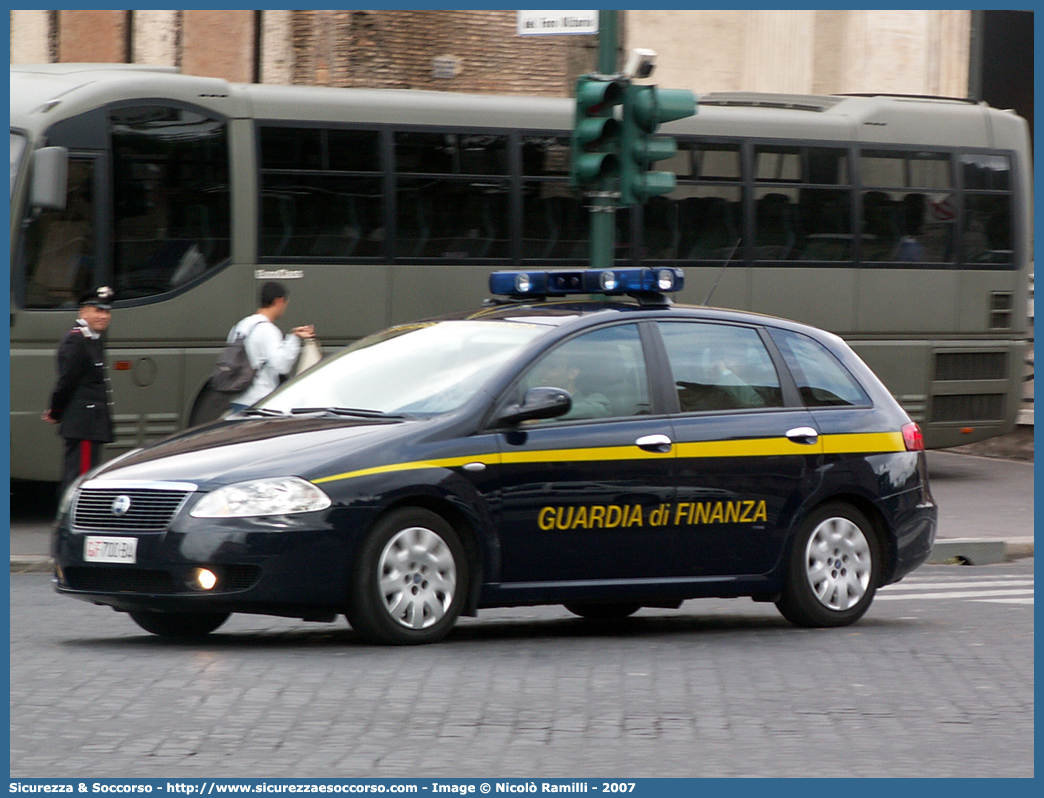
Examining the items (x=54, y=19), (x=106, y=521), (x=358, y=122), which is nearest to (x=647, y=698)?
(x=106, y=521)

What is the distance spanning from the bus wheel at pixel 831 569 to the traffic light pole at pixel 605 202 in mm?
3718

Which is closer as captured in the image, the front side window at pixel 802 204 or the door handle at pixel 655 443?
the door handle at pixel 655 443

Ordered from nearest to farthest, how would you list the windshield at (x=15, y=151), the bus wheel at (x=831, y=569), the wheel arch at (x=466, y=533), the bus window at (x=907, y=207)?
the wheel arch at (x=466, y=533) → the bus wheel at (x=831, y=569) → the windshield at (x=15, y=151) → the bus window at (x=907, y=207)

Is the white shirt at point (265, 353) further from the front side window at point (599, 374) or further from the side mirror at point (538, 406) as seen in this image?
the side mirror at point (538, 406)

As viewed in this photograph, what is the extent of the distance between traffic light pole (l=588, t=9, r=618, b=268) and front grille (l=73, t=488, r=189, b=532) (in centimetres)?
535

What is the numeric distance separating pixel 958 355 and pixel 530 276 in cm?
1033

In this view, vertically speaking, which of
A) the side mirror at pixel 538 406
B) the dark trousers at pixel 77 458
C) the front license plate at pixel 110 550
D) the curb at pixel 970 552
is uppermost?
the side mirror at pixel 538 406

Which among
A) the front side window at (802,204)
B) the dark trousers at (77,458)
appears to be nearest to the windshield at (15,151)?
the dark trousers at (77,458)

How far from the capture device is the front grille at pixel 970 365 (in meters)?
18.8

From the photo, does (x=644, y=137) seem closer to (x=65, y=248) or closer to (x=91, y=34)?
(x=65, y=248)

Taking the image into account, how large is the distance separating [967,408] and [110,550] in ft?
42.7

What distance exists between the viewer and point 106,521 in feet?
25.7

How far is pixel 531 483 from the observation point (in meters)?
8.25
